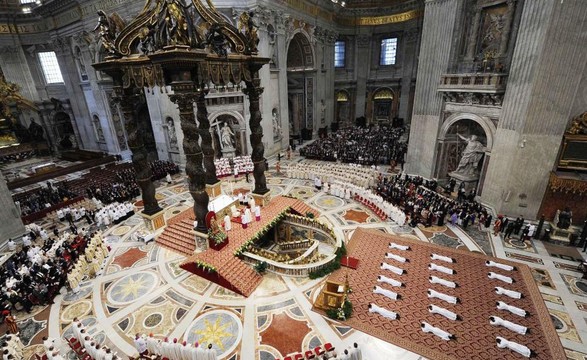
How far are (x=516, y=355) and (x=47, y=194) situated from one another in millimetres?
24029

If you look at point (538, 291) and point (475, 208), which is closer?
point (538, 291)

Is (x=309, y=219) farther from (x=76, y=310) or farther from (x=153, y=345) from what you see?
(x=76, y=310)

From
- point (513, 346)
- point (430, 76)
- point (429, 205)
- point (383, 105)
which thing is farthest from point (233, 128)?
point (383, 105)

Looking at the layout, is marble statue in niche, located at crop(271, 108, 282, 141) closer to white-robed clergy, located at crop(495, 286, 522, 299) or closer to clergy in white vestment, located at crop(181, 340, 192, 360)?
white-robed clergy, located at crop(495, 286, 522, 299)

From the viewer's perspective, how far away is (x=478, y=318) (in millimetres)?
8438

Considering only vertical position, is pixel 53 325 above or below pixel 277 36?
below

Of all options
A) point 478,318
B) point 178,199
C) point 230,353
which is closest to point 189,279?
point 230,353

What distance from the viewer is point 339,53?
3447 centimetres

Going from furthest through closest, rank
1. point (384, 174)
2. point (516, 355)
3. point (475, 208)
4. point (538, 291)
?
point (384, 174), point (475, 208), point (538, 291), point (516, 355)

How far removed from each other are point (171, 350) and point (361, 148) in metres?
21.0

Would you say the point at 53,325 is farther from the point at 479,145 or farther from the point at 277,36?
the point at 277,36

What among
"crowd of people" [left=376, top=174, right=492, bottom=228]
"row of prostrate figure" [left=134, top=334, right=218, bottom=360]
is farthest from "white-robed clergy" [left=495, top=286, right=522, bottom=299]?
"row of prostrate figure" [left=134, top=334, right=218, bottom=360]

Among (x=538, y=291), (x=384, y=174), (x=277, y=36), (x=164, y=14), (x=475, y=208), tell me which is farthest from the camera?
(x=277, y=36)

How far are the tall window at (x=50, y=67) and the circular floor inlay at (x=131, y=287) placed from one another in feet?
96.7
